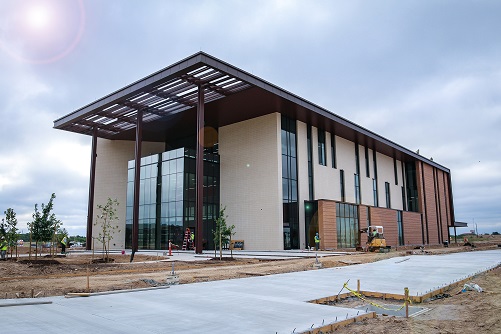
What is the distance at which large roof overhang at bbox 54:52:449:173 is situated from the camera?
32.9 meters

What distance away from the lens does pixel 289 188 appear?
1596 inches

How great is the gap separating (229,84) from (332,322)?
97.8 feet

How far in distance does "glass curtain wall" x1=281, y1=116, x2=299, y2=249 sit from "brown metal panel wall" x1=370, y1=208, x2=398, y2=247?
1197cm

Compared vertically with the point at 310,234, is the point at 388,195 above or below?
above

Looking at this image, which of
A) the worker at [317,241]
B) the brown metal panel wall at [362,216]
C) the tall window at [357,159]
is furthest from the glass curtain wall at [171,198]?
the tall window at [357,159]

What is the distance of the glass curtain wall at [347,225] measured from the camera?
41450 mm

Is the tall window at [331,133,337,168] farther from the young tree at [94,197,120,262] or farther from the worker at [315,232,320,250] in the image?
the young tree at [94,197,120,262]

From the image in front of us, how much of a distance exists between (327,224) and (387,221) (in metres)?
15.0

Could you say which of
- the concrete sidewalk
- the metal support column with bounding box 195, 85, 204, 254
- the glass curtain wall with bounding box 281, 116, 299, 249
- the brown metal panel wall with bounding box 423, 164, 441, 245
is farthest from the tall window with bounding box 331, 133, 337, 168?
the concrete sidewalk

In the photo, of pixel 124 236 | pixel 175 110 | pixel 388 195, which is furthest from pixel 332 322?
pixel 388 195

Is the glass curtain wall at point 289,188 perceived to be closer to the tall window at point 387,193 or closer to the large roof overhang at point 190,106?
the large roof overhang at point 190,106

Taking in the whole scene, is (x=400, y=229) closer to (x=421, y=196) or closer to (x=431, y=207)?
(x=421, y=196)

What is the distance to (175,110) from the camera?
1644 inches

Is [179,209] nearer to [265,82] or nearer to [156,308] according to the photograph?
[265,82]
